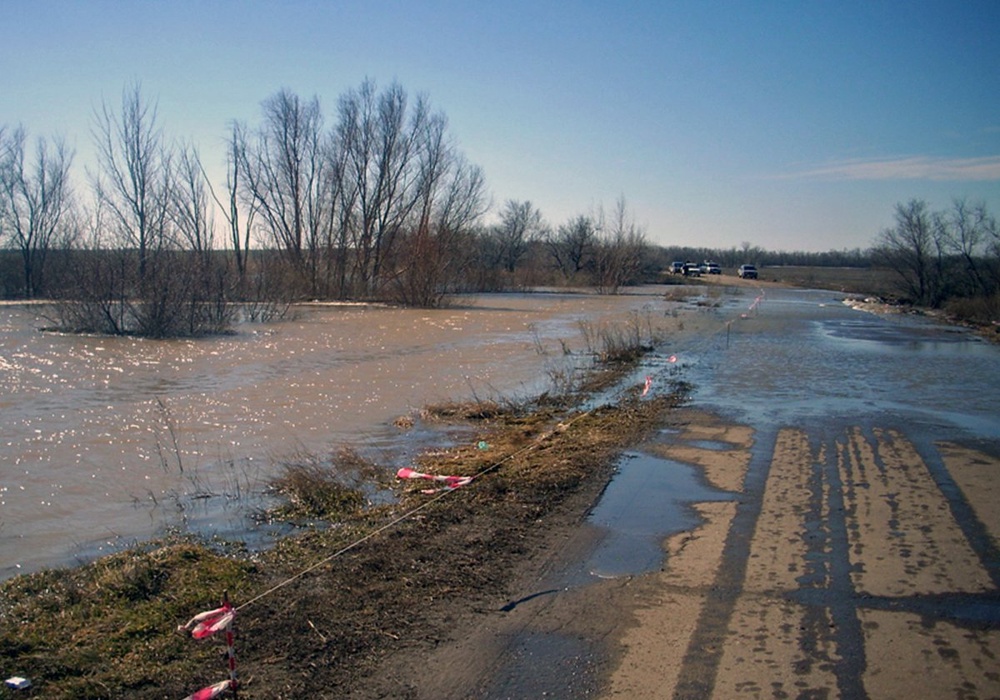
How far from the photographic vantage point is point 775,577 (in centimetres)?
597

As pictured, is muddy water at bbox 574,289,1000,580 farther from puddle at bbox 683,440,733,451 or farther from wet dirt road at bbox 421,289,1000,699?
puddle at bbox 683,440,733,451

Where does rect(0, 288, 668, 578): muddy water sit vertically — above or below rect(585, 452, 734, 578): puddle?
below

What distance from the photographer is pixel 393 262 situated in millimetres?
50156

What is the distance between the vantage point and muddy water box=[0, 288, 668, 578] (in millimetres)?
8296

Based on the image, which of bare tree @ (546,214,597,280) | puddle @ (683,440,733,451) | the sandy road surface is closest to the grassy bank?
the sandy road surface

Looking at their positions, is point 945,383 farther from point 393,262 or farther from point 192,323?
point 393,262

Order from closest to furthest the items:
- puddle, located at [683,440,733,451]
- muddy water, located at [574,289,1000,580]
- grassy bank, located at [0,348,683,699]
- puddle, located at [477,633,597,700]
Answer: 1. puddle, located at [477,633,597,700]
2. grassy bank, located at [0,348,683,699]
3. muddy water, located at [574,289,1000,580]
4. puddle, located at [683,440,733,451]

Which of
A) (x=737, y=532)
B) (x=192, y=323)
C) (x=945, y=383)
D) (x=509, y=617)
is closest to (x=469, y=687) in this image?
(x=509, y=617)

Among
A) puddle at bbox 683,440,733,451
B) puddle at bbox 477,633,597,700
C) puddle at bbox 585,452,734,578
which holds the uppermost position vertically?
puddle at bbox 683,440,733,451

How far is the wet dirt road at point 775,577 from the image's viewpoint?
447 centimetres

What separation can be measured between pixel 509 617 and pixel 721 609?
53.5 inches

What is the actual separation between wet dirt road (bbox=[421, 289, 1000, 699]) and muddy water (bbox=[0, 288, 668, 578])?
349 centimetres

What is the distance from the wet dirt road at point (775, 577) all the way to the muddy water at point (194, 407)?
349cm

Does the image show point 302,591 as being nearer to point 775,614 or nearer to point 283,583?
point 283,583
